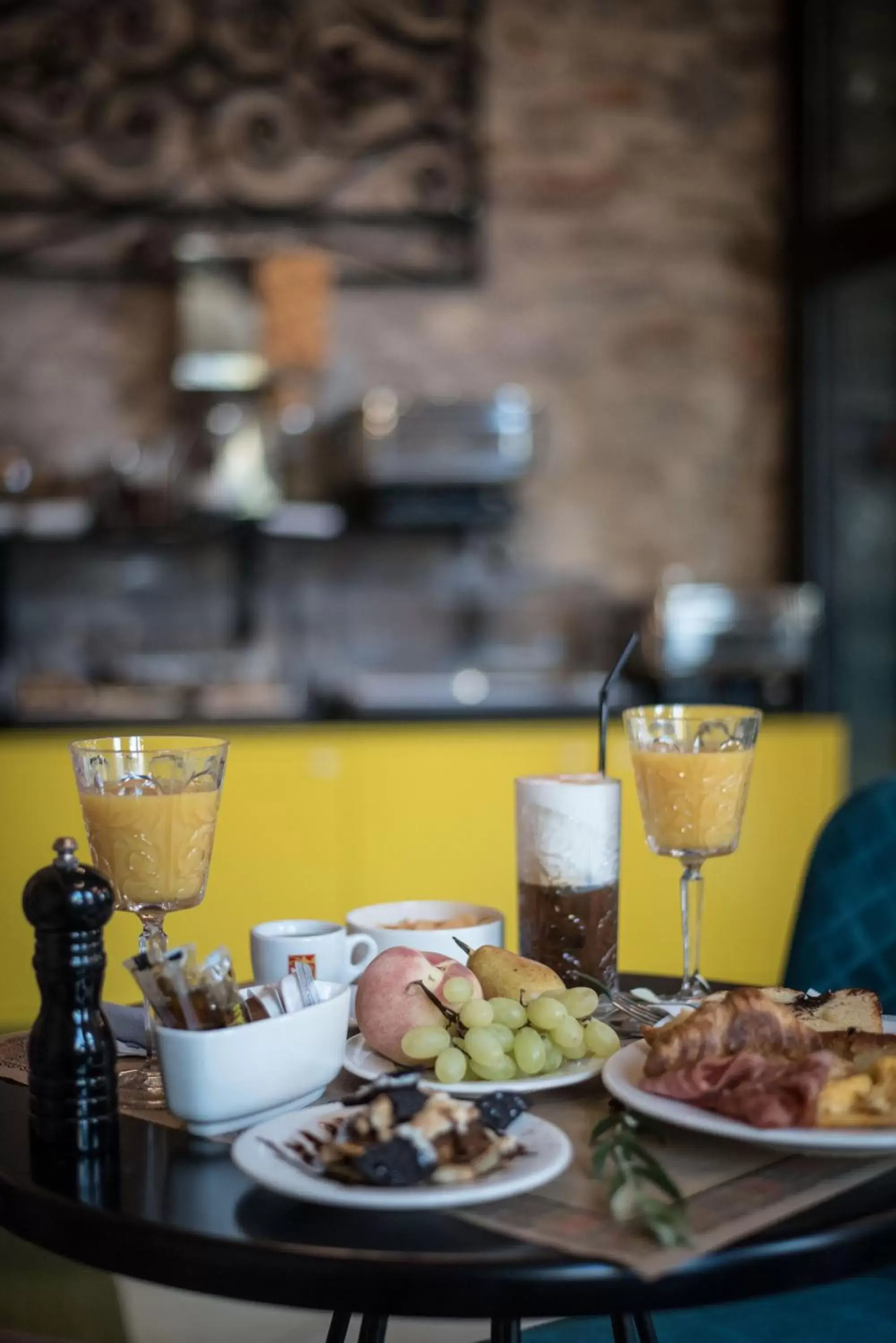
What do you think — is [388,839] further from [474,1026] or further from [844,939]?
[474,1026]

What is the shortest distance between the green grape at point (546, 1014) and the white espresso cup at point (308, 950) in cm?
20

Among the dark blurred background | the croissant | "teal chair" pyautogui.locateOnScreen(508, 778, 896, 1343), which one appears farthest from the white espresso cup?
the dark blurred background

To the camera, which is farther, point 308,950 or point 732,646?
point 732,646

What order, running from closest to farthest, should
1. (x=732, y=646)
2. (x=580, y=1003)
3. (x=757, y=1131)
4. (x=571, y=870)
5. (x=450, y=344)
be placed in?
(x=757, y=1131), (x=580, y=1003), (x=571, y=870), (x=732, y=646), (x=450, y=344)

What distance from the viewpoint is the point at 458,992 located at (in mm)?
1045

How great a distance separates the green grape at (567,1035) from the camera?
1052 millimetres

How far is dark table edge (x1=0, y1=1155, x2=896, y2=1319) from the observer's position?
0.74m

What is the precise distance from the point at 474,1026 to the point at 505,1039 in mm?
24

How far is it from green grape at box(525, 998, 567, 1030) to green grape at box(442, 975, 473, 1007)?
49mm

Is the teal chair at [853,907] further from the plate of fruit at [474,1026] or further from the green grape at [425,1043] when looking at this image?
the green grape at [425,1043]

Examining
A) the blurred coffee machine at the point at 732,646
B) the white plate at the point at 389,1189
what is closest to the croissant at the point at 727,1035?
the white plate at the point at 389,1189

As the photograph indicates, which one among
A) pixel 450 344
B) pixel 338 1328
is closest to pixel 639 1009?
pixel 338 1328

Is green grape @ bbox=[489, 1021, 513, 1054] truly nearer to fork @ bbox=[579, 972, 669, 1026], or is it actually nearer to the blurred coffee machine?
fork @ bbox=[579, 972, 669, 1026]

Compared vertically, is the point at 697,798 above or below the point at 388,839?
above
